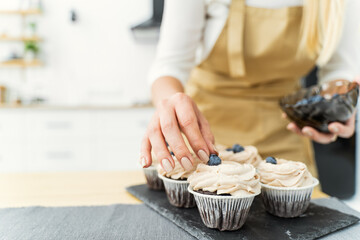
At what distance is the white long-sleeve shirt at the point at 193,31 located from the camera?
112 cm

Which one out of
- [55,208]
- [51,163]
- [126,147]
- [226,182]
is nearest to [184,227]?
[226,182]

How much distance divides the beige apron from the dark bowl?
0.73 ft

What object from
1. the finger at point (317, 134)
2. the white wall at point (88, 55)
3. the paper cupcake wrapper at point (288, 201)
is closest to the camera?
the paper cupcake wrapper at point (288, 201)

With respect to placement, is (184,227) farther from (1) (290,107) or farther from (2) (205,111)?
(2) (205,111)

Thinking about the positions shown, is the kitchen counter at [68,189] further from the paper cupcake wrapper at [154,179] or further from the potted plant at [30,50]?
the potted plant at [30,50]

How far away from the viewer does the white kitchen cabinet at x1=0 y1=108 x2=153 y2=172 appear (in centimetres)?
319

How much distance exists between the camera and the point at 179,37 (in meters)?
1.14

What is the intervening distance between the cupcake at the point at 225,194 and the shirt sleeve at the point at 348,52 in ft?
2.78

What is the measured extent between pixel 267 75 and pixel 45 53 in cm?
331

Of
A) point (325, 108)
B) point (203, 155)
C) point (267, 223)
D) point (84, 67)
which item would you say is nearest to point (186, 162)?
point (203, 155)

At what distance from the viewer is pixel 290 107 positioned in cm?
99

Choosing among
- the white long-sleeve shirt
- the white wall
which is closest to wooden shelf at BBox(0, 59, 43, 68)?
the white wall

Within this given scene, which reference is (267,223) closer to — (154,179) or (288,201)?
(288,201)

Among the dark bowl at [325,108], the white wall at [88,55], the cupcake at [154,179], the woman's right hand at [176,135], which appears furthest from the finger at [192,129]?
the white wall at [88,55]
